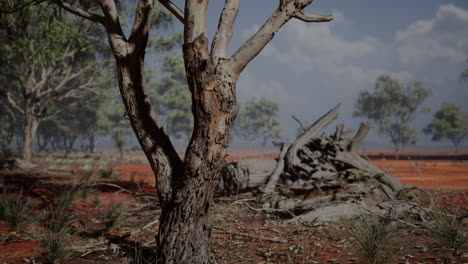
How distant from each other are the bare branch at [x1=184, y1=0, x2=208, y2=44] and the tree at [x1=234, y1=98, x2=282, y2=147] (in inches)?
2616

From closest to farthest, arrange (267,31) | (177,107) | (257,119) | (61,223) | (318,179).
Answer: (267,31), (61,223), (318,179), (177,107), (257,119)

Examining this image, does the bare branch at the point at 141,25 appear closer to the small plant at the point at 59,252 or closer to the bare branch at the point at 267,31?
the bare branch at the point at 267,31

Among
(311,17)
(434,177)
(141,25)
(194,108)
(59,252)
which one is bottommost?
(434,177)

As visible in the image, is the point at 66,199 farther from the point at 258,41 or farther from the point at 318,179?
the point at 318,179

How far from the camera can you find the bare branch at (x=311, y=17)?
10.1 feet

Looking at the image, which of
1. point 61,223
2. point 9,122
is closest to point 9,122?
point 9,122

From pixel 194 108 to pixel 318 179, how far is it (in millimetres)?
4848

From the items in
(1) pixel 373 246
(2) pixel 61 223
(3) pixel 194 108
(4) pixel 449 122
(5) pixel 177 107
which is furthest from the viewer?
(5) pixel 177 107

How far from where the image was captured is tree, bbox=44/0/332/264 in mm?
2709

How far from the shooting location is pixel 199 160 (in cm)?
282

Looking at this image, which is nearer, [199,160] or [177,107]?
[199,160]

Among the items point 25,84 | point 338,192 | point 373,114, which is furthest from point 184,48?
point 373,114

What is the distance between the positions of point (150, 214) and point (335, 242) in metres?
3.59

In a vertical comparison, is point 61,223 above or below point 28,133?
below
